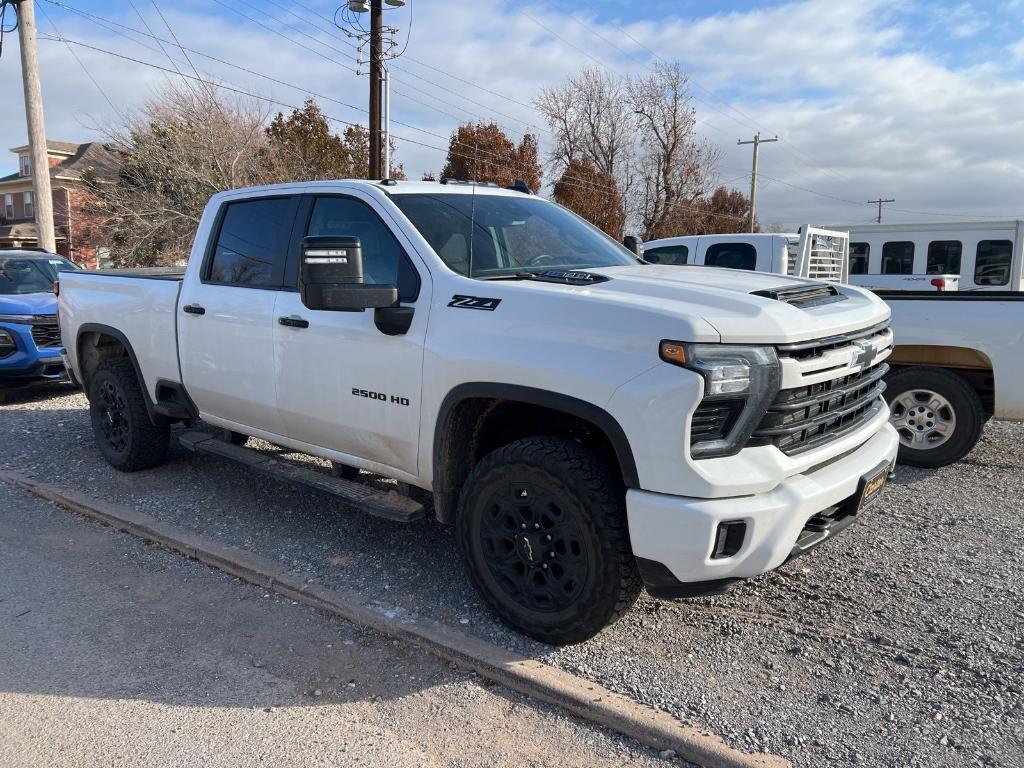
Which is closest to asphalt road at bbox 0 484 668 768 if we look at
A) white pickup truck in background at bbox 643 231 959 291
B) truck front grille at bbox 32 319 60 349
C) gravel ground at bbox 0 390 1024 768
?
gravel ground at bbox 0 390 1024 768

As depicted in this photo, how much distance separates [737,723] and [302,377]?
2677 millimetres

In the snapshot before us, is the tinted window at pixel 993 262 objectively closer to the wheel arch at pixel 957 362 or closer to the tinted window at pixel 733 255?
the tinted window at pixel 733 255

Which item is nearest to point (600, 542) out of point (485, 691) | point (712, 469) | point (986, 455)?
point (712, 469)

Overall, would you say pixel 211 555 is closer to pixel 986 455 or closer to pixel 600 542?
pixel 600 542

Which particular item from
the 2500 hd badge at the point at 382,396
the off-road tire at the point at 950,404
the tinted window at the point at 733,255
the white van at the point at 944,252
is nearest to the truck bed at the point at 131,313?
the 2500 hd badge at the point at 382,396

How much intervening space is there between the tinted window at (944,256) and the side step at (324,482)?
47.7ft

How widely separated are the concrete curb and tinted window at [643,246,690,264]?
7.23m

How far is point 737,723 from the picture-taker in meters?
2.84

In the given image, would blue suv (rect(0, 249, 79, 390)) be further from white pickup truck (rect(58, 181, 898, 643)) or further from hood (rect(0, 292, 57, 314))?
white pickup truck (rect(58, 181, 898, 643))

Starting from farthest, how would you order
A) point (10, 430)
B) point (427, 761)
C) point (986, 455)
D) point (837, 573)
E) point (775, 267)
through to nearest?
point (775, 267)
point (10, 430)
point (986, 455)
point (837, 573)
point (427, 761)

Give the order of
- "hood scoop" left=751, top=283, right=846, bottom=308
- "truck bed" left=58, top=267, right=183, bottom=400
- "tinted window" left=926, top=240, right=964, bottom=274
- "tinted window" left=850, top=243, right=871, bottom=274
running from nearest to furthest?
"hood scoop" left=751, top=283, right=846, bottom=308 < "truck bed" left=58, top=267, right=183, bottom=400 < "tinted window" left=926, top=240, right=964, bottom=274 < "tinted window" left=850, top=243, right=871, bottom=274

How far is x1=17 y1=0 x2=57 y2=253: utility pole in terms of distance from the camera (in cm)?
1470

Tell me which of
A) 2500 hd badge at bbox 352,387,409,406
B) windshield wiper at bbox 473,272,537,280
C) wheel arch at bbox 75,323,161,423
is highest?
windshield wiper at bbox 473,272,537,280

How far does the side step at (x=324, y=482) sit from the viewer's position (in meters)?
3.83
